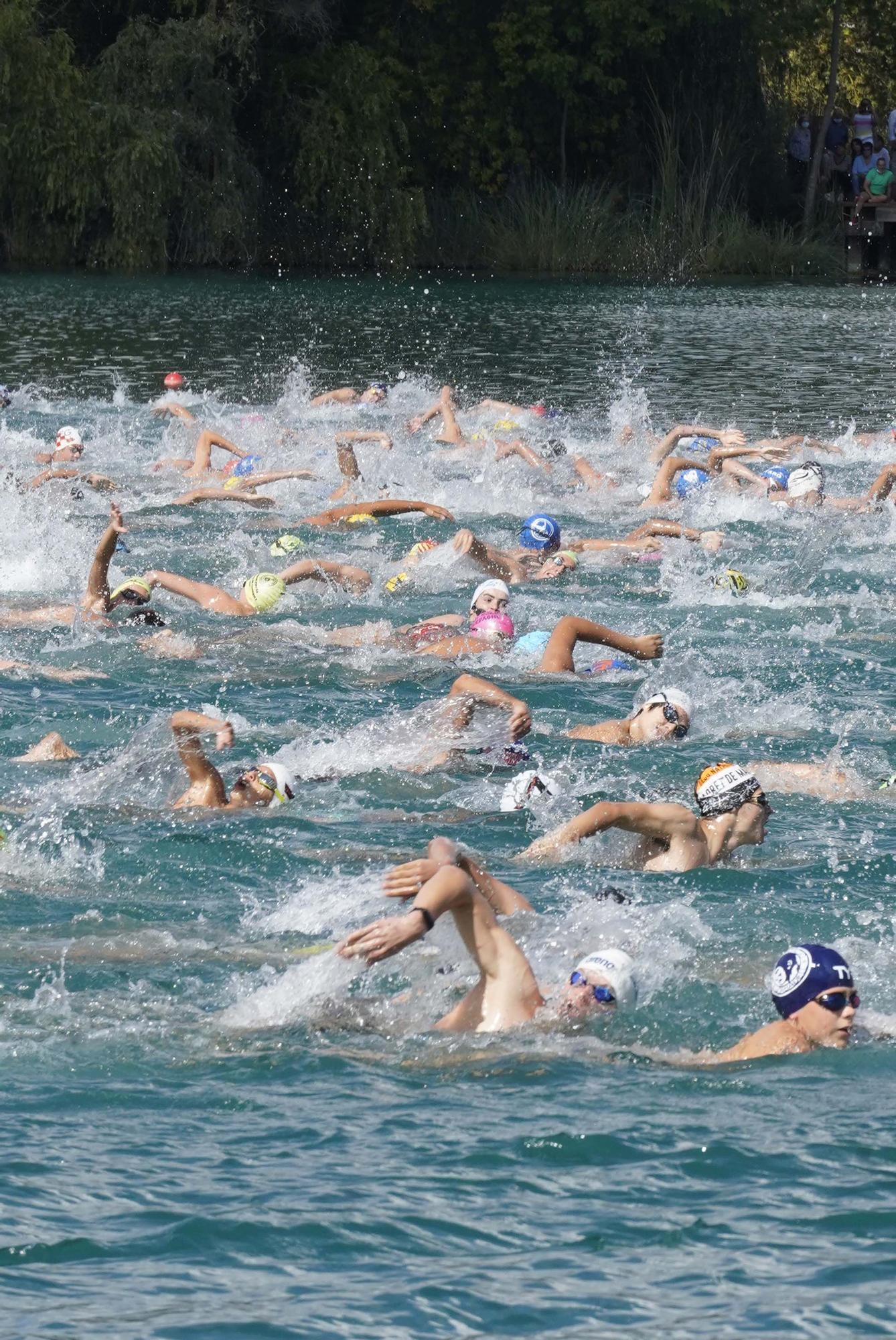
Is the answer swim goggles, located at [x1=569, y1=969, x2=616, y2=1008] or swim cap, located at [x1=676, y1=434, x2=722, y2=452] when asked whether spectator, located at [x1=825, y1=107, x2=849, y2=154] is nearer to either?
swim cap, located at [x1=676, y1=434, x2=722, y2=452]


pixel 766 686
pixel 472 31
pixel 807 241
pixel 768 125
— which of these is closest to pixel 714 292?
pixel 807 241

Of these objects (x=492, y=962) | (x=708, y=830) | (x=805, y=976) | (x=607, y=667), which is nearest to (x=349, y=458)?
(x=607, y=667)

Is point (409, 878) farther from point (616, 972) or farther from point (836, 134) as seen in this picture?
point (836, 134)

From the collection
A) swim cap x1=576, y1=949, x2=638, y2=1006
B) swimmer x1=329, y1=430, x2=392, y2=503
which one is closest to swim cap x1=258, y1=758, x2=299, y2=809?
swim cap x1=576, y1=949, x2=638, y2=1006

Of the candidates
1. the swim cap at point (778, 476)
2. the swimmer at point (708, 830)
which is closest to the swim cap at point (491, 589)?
the swimmer at point (708, 830)

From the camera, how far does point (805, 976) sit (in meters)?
7.42

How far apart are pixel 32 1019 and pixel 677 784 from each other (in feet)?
15.2

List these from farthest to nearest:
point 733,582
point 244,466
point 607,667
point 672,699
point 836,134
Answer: point 836,134, point 244,466, point 733,582, point 607,667, point 672,699

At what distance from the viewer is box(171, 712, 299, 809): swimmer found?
10672mm

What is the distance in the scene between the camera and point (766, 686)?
13.5 metres

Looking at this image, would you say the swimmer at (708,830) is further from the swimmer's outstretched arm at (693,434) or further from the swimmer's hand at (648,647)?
the swimmer's outstretched arm at (693,434)

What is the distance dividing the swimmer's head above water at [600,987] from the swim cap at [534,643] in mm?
5659

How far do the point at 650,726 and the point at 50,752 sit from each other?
3.49 metres

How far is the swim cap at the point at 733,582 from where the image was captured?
15945 mm
